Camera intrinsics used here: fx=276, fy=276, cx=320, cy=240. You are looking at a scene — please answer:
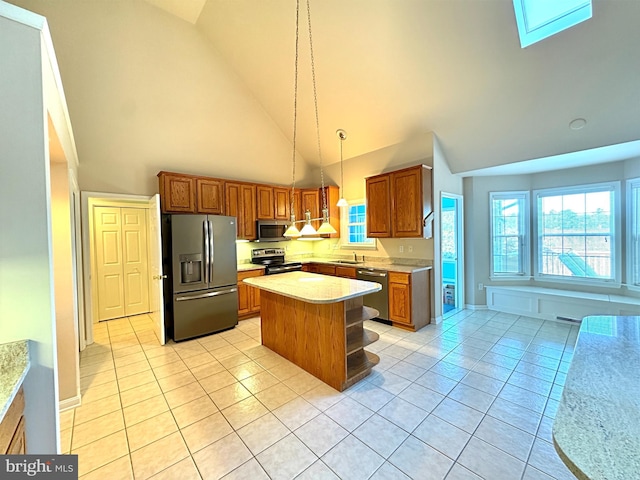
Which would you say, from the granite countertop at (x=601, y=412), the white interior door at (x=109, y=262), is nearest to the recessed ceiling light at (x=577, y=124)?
the granite countertop at (x=601, y=412)

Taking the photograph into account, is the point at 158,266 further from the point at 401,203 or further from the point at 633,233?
the point at 633,233

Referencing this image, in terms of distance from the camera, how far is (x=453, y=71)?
11.1 ft

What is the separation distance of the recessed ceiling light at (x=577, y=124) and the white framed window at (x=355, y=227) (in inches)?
119

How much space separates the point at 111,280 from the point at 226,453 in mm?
4498

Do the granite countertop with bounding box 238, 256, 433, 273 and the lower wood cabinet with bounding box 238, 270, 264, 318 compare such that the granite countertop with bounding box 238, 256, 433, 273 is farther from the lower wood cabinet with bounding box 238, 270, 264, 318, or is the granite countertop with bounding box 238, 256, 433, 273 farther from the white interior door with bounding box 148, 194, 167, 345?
the white interior door with bounding box 148, 194, 167, 345

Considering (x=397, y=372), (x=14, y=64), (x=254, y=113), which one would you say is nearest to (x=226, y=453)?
(x=397, y=372)

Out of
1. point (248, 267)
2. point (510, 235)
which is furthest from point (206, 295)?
point (510, 235)

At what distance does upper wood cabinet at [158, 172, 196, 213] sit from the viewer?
4.23 m

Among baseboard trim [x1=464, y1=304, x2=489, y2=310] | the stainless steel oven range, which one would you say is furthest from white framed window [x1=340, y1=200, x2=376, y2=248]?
baseboard trim [x1=464, y1=304, x2=489, y2=310]

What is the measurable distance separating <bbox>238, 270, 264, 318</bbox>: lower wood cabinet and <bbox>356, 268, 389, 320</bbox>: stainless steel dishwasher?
1867 mm

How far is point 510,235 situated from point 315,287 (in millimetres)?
4103

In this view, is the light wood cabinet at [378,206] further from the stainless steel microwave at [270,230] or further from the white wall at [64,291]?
the white wall at [64,291]

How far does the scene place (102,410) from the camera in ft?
7.80

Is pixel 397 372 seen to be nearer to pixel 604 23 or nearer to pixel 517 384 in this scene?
pixel 517 384
